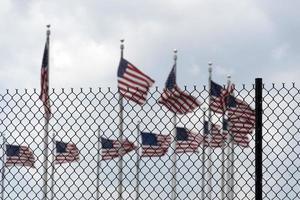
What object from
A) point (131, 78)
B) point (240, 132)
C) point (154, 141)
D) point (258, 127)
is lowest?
point (258, 127)

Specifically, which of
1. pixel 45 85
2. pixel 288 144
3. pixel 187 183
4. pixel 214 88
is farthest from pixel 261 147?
pixel 214 88

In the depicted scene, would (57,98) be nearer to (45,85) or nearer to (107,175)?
(107,175)

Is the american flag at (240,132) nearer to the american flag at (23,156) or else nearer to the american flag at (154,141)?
the american flag at (23,156)

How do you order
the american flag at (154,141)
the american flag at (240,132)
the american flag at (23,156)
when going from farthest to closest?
the american flag at (154,141) < the american flag at (23,156) < the american flag at (240,132)

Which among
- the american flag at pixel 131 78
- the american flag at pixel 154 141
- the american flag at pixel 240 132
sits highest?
the american flag at pixel 131 78

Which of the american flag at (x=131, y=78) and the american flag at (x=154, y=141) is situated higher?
the american flag at (x=131, y=78)

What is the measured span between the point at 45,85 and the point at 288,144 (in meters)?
16.3

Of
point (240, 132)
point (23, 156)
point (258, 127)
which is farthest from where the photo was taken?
point (23, 156)

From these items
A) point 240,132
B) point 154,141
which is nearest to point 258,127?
point 240,132

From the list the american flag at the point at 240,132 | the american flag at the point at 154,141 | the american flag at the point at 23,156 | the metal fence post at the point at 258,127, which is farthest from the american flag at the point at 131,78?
the metal fence post at the point at 258,127

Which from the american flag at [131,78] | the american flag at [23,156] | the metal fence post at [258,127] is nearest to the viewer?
the metal fence post at [258,127]

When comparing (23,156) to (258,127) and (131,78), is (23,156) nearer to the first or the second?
(131,78)

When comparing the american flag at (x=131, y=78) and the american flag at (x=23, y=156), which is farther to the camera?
the american flag at (x=131, y=78)

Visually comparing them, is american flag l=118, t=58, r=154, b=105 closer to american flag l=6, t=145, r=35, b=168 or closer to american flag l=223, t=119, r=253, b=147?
american flag l=6, t=145, r=35, b=168
